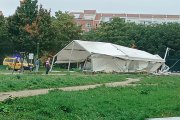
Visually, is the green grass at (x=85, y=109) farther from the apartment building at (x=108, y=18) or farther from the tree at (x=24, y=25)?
the apartment building at (x=108, y=18)

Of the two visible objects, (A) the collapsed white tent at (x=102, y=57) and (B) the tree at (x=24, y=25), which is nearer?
(A) the collapsed white tent at (x=102, y=57)

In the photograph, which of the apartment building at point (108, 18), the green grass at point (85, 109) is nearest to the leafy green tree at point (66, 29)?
the green grass at point (85, 109)

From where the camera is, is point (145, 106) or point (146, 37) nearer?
point (145, 106)

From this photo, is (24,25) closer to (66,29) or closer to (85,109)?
(66,29)

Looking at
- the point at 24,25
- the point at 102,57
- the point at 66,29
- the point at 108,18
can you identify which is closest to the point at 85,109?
the point at 102,57

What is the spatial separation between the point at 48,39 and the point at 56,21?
12.4 meters

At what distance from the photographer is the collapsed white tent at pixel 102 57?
157 feet

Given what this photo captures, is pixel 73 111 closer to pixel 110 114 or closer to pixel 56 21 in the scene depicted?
pixel 110 114

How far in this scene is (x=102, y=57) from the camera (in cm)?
4825

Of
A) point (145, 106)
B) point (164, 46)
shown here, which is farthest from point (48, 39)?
point (145, 106)

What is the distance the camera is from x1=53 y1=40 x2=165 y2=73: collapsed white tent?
48.0m

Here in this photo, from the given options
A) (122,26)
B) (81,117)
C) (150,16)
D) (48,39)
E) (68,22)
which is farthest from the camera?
(150,16)

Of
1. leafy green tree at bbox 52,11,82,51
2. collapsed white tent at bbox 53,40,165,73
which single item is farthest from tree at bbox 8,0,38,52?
collapsed white tent at bbox 53,40,165,73

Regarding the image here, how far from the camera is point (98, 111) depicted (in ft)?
40.0
